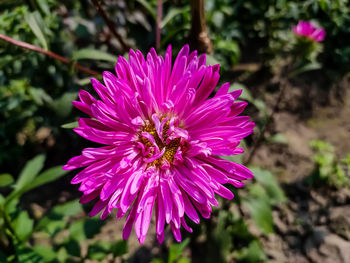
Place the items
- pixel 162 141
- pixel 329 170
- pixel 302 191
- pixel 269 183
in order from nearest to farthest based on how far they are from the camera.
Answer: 1. pixel 162 141
2. pixel 269 183
3. pixel 329 170
4. pixel 302 191

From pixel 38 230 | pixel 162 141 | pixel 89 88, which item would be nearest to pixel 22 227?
pixel 38 230

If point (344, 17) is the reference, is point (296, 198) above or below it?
below

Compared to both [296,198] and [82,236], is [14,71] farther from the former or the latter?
[296,198]

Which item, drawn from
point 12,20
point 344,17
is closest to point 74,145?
point 12,20

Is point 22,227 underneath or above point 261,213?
above

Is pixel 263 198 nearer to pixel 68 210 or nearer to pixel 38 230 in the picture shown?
pixel 68 210

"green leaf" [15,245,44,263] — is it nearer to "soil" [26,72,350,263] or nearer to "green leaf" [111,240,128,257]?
"green leaf" [111,240,128,257]
